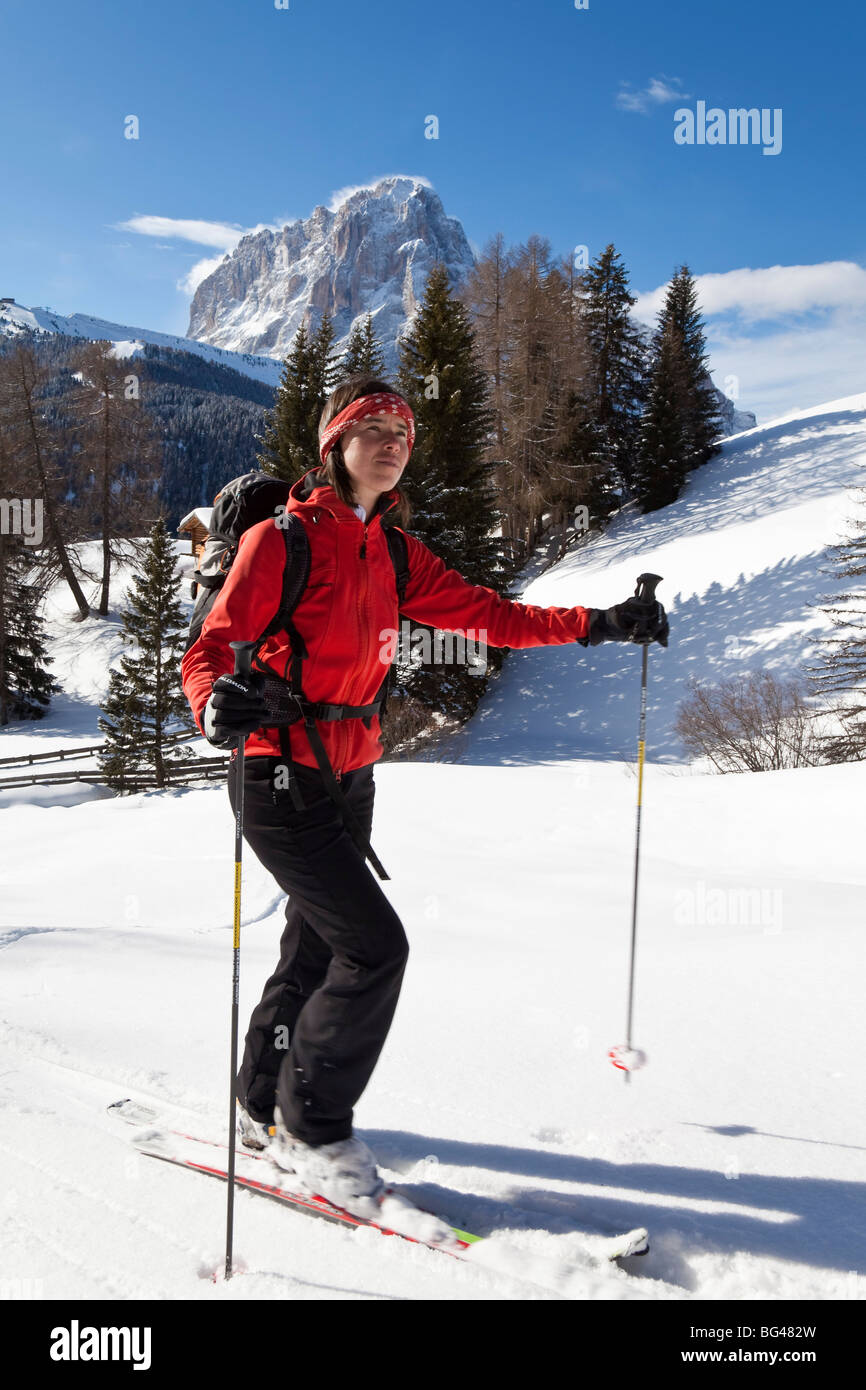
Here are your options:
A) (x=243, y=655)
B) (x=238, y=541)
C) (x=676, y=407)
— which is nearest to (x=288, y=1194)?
(x=243, y=655)

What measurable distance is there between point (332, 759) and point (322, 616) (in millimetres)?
433

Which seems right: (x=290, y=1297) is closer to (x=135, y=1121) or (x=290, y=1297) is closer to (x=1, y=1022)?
(x=135, y=1121)

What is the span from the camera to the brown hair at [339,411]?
2518 mm

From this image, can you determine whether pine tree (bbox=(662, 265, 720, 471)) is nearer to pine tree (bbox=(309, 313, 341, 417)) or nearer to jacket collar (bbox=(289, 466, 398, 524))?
pine tree (bbox=(309, 313, 341, 417))

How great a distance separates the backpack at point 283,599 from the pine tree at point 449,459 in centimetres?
1571

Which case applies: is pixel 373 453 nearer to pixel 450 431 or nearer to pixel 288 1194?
pixel 288 1194

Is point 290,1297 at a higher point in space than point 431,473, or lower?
lower

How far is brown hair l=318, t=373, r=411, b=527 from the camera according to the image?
2518mm

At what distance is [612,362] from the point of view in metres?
35.0

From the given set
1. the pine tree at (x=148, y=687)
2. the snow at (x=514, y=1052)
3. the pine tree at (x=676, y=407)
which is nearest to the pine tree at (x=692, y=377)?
the pine tree at (x=676, y=407)

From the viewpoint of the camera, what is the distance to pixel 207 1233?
2.12 m

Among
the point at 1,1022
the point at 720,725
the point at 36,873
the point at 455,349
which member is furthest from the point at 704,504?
the point at 1,1022

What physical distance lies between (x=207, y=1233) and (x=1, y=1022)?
1.69 metres

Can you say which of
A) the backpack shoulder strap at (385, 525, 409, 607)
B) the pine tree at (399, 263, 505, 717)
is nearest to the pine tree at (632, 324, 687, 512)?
the pine tree at (399, 263, 505, 717)
